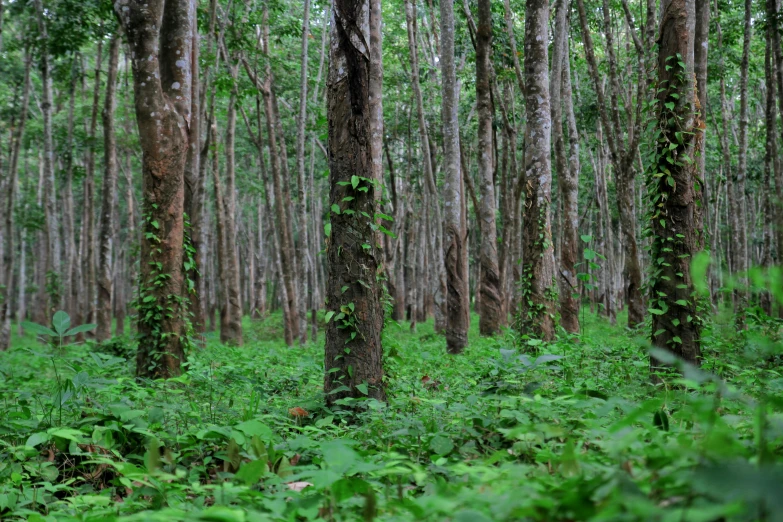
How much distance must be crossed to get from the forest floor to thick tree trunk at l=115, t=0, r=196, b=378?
1248mm

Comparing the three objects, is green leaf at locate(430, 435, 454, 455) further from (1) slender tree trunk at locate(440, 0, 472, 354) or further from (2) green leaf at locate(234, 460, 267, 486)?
(1) slender tree trunk at locate(440, 0, 472, 354)

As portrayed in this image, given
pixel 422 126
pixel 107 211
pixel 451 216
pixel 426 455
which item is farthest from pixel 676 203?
pixel 107 211

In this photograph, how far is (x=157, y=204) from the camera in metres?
6.36

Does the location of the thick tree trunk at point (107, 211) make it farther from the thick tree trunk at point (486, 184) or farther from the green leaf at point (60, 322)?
the green leaf at point (60, 322)

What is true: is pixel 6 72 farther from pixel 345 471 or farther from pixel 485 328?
pixel 345 471

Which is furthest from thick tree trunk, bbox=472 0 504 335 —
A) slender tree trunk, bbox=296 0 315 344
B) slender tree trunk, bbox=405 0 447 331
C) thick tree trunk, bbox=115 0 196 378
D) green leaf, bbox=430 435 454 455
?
green leaf, bbox=430 435 454 455

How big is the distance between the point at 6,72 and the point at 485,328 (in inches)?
659

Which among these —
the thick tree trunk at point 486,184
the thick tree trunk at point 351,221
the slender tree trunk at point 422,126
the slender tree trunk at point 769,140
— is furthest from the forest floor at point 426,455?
the slender tree trunk at point 422,126

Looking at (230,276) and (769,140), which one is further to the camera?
(230,276)

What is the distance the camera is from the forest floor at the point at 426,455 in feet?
4.71

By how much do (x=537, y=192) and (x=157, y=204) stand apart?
5.09 metres

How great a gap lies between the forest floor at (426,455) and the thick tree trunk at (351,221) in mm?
279

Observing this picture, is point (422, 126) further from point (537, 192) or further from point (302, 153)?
point (537, 192)

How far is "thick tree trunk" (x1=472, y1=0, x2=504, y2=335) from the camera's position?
32.1 feet
